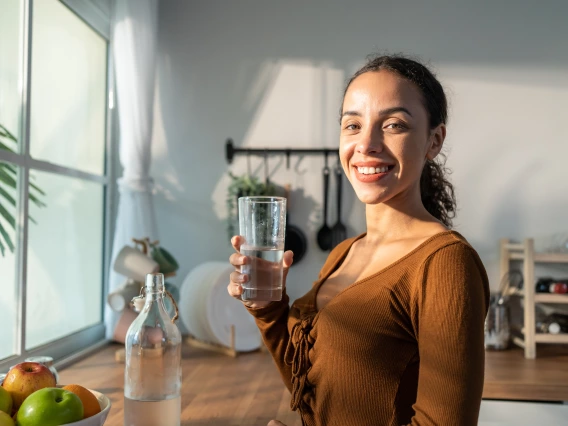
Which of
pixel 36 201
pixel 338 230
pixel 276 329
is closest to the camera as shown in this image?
pixel 276 329

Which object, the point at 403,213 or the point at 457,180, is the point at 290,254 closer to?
the point at 403,213

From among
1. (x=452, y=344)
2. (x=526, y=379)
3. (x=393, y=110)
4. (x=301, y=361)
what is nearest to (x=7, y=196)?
(x=301, y=361)

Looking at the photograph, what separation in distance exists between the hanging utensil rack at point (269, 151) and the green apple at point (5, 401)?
6.15 ft

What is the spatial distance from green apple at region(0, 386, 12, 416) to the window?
0.97 m

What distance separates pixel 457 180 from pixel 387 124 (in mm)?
1828

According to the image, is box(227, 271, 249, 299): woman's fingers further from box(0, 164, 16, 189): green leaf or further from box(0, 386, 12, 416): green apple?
box(0, 164, 16, 189): green leaf

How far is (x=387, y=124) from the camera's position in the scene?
0.85m

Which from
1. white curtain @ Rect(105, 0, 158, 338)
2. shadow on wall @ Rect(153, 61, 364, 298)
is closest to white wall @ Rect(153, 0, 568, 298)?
shadow on wall @ Rect(153, 61, 364, 298)

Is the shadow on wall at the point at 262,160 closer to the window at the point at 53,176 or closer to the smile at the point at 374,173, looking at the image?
the window at the point at 53,176

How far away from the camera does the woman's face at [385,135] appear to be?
33.4 inches

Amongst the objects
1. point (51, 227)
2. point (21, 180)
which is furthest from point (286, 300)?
point (51, 227)

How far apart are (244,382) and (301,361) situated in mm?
937

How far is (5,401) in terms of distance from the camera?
868 mm

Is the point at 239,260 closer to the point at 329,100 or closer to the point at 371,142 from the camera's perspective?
the point at 371,142
